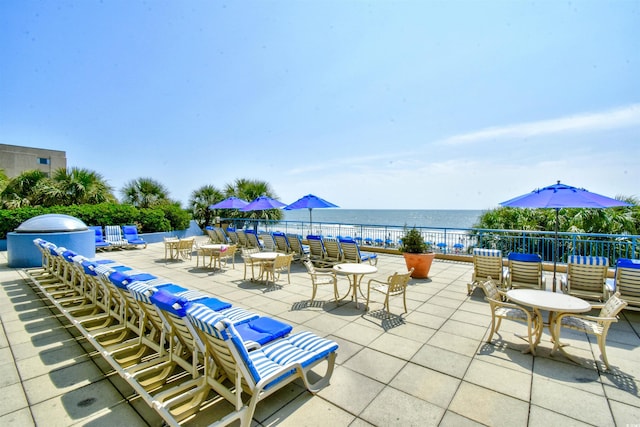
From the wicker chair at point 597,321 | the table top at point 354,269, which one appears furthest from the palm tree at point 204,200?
the wicker chair at point 597,321

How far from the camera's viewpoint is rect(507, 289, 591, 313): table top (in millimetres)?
3193

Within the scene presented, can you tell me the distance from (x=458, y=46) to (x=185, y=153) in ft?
55.7

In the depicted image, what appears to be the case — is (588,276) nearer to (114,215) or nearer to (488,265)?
(488,265)

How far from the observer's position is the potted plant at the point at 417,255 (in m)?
6.86

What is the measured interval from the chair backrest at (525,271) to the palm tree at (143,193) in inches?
670

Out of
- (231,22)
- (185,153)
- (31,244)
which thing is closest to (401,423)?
(231,22)

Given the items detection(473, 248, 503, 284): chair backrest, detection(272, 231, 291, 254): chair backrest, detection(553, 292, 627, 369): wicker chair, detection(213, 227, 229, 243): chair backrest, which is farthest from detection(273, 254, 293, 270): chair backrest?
detection(213, 227, 229, 243): chair backrest

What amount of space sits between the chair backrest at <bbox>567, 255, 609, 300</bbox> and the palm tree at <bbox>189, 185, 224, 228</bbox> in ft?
54.1

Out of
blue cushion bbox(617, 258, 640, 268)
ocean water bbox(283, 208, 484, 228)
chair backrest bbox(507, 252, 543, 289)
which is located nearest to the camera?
blue cushion bbox(617, 258, 640, 268)

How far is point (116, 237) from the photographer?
41.2 feet

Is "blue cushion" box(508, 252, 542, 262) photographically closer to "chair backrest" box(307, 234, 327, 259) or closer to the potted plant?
the potted plant

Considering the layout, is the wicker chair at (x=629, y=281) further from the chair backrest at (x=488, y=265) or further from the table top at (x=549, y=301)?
the table top at (x=549, y=301)

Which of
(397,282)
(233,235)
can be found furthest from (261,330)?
(233,235)

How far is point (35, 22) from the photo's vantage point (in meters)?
7.71
